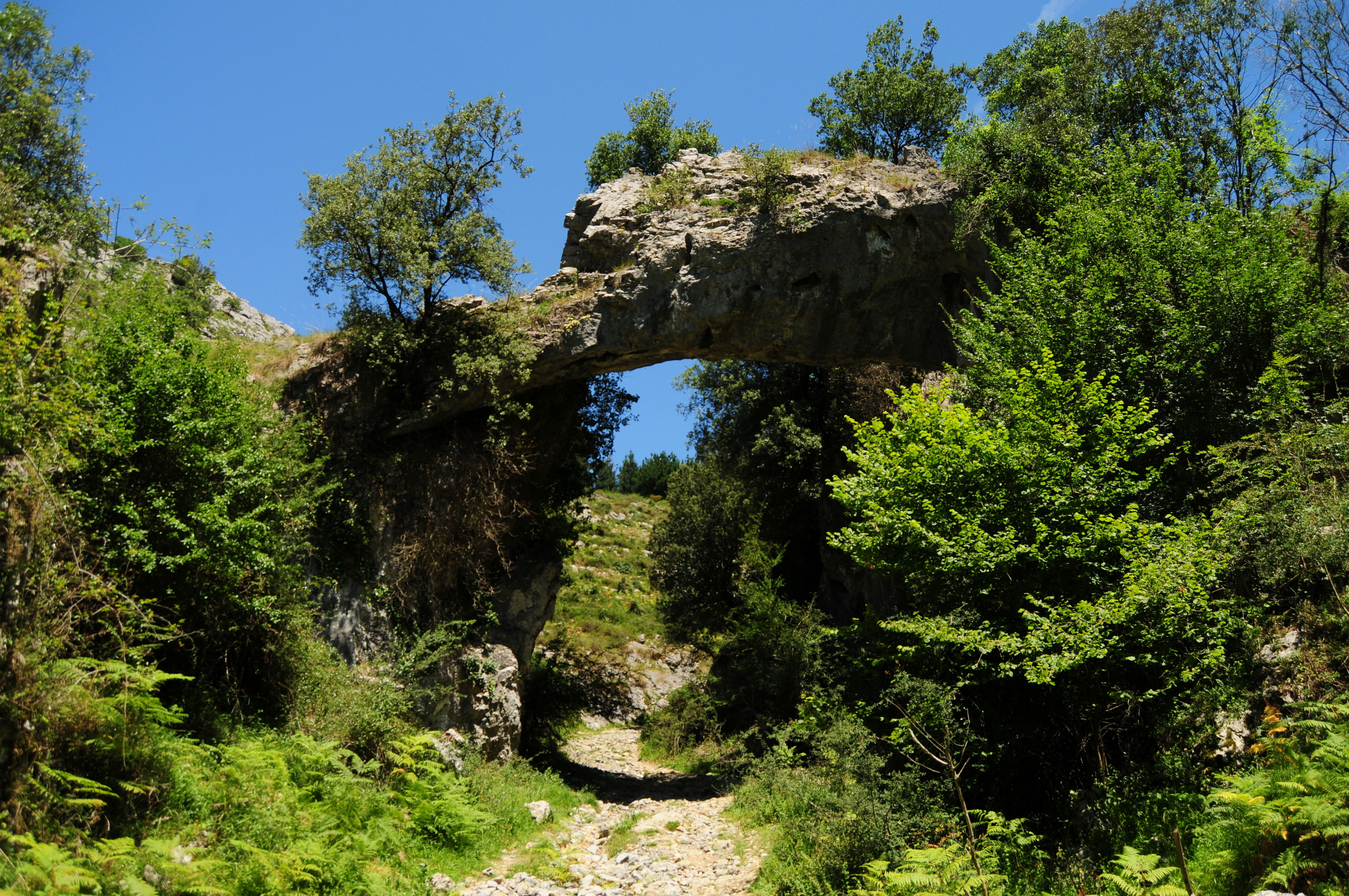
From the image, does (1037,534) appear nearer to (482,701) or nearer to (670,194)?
(670,194)

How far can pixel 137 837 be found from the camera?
7809 mm

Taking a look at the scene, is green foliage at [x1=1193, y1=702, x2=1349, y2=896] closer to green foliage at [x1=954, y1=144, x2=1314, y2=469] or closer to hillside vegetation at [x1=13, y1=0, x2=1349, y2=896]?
hillside vegetation at [x1=13, y1=0, x2=1349, y2=896]

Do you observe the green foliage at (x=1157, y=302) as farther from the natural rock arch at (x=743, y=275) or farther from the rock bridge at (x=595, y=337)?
the natural rock arch at (x=743, y=275)

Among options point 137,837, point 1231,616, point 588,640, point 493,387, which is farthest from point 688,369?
point 137,837

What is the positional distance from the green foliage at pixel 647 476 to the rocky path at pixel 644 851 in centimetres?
3869

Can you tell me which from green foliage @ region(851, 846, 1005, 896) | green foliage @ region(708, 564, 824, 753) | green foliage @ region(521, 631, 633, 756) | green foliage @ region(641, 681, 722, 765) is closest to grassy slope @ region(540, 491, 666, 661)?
green foliage @ region(521, 631, 633, 756)

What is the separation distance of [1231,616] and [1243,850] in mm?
3391

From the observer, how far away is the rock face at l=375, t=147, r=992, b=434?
1672 cm

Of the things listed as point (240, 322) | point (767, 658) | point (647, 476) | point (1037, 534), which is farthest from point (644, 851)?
point (647, 476)

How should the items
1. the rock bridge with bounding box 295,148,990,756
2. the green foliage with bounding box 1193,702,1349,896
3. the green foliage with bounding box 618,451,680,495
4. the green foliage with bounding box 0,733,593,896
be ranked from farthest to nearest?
1. the green foliage with bounding box 618,451,680,495
2. the rock bridge with bounding box 295,148,990,756
3. the green foliage with bounding box 0,733,593,896
4. the green foliage with bounding box 1193,702,1349,896

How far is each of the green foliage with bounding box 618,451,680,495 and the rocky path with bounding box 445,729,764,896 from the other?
3869cm

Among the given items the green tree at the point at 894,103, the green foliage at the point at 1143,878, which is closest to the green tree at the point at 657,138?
the green tree at the point at 894,103

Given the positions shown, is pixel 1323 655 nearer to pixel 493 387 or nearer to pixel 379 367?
pixel 493 387

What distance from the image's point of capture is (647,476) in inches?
2274
